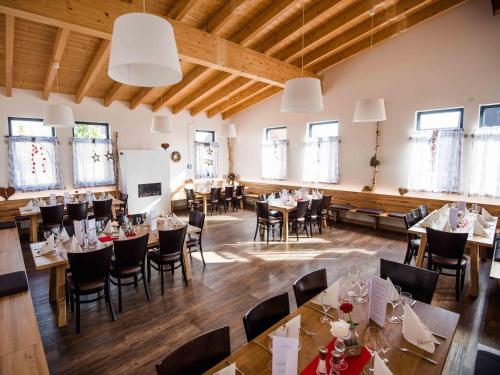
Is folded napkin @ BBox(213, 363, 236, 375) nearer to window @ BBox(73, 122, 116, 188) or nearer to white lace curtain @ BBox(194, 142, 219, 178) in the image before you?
window @ BBox(73, 122, 116, 188)

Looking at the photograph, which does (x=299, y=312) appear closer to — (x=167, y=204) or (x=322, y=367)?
(x=322, y=367)

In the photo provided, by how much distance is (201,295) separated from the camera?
12.4 feet

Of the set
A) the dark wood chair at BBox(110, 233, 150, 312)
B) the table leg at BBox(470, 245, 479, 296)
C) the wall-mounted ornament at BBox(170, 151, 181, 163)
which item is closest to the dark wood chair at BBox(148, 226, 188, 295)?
the dark wood chair at BBox(110, 233, 150, 312)

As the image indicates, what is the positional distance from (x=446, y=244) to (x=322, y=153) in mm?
4872

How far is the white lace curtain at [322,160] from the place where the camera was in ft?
25.8

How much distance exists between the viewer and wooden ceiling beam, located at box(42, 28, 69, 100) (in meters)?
4.55

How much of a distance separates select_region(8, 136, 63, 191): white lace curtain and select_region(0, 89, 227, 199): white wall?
6.3 inches

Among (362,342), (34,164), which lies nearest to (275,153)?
(34,164)

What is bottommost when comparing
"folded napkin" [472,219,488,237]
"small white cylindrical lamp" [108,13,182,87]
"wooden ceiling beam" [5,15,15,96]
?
"folded napkin" [472,219,488,237]

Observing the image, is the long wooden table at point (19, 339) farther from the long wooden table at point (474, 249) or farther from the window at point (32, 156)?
the window at point (32, 156)

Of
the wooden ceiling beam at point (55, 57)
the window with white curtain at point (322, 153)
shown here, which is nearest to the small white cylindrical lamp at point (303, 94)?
the wooden ceiling beam at point (55, 57)

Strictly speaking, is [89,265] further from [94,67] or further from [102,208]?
[94,67]

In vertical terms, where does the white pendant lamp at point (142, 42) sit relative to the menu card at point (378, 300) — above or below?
above

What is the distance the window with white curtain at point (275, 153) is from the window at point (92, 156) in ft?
15.5
